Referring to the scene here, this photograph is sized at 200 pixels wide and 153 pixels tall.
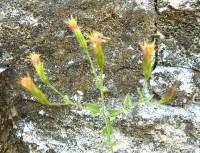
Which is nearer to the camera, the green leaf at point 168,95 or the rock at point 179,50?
the green leaf at point 168,95

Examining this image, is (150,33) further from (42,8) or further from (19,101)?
(19,101)

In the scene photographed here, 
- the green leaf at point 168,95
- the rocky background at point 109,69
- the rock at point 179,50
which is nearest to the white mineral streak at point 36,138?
the rocky background at point 109,69

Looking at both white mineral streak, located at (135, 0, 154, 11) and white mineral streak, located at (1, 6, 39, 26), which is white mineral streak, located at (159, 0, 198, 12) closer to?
white mineral streak, located at (135, 0, 154, 11)

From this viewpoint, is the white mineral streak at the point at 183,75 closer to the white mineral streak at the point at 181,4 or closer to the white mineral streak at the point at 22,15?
the white mineral streak at the point at 181,4

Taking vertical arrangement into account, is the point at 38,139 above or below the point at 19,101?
below

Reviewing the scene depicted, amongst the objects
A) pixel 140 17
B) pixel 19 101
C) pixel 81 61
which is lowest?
pixel 19 101

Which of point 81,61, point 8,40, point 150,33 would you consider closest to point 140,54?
point 150,33

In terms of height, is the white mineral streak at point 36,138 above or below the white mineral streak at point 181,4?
below

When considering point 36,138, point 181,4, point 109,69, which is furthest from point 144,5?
point 36,138

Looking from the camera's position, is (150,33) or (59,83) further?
(59,83)
